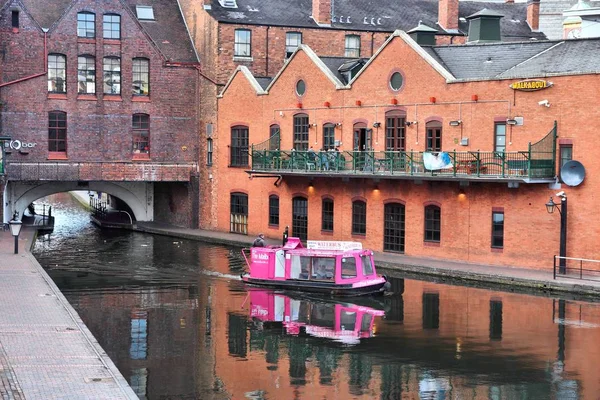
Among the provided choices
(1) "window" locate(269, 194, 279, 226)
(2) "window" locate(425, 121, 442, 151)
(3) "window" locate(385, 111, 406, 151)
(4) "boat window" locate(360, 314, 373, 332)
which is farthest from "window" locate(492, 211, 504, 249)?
(1) "window" locate(269, 194, 279, 226)

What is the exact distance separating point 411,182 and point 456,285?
6.67 m

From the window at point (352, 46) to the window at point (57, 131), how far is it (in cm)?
1460

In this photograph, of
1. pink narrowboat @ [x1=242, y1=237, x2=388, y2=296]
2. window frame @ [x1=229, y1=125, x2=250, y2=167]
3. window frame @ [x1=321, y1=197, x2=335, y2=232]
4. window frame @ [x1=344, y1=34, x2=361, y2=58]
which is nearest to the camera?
pink narrowboat @ [x1=242, y1=237, x2=388, y2=296]

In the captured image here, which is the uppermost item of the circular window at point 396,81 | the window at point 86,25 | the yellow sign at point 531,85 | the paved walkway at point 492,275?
the window at point 86,25

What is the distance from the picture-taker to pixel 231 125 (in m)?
49.7

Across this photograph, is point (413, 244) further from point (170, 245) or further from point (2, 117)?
point (2, 117)

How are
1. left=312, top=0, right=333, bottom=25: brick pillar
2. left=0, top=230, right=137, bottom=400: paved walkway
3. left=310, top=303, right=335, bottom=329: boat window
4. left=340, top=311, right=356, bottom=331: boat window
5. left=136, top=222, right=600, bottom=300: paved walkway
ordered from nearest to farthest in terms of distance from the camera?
left=0, top=230, right=137, bottom=400: paved walkway, left=340, top=311, right=356, bottom=331: boat window, left=310, top=303, right=335, bottom=329: boat window, left=136, top=222, right=600, bottom=300: paved walkway, left=312, top=0, right=333, bottom=25: brick pillar

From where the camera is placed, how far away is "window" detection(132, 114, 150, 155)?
51078 millimetres

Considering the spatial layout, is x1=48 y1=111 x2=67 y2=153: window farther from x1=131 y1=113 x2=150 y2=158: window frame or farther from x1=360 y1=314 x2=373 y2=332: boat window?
x1=360 y1=314 x2=373 y2=332: boat window

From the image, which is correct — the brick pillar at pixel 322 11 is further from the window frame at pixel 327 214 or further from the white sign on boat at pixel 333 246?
the white sign on boat at pixel 333 246

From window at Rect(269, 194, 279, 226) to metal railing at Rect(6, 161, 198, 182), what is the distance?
6225 millimetres

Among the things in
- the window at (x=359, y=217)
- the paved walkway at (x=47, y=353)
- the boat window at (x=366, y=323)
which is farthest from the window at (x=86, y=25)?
the boat window at (x=366, y=323)

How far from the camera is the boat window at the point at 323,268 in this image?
32562mm

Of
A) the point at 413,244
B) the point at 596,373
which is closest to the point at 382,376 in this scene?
the point at 596,373
